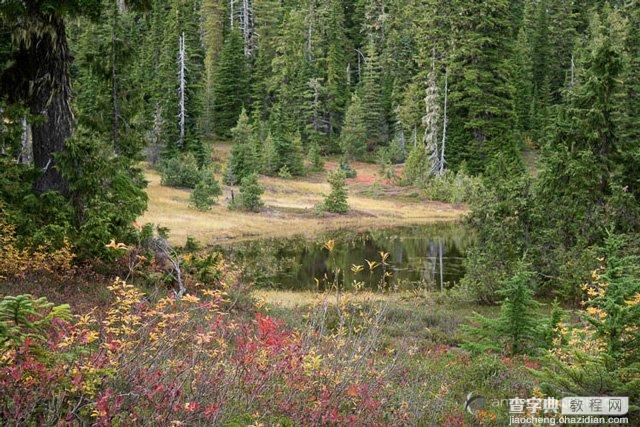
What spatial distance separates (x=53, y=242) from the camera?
9.70 metres

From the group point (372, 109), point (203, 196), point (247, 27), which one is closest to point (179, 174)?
point (203, 196)

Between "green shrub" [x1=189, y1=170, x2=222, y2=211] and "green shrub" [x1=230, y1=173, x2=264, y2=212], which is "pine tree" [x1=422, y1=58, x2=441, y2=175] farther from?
"green shrub" [x1=189, y1=170, x2=222, y2=211]

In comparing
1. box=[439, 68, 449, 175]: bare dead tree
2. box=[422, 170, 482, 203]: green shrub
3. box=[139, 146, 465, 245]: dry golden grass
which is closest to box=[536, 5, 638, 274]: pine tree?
box=[139, 146, 465, 245]: dry golden grass

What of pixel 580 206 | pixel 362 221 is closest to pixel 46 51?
pixel 580 206

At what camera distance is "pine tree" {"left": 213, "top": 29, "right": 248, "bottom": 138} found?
66.7 metres

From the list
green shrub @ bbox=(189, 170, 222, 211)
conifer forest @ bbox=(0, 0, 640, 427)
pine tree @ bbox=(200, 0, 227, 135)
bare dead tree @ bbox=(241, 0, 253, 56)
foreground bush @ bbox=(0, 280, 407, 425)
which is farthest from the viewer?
bare dead tree @ bbox=(241, 0, 253, 56)

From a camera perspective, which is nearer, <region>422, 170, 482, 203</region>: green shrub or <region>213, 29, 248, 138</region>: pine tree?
<region>422, 170, 482, 203</region>: green shrub

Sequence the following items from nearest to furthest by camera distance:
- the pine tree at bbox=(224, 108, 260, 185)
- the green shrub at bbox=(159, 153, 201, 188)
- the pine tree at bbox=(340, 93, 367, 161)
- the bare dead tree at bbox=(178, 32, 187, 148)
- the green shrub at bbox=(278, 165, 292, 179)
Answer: the green shrub at bbox=(159, 153, 201, 188) < the pine tree at bbox=(224, 108, 260, 185) < the bare dead tree at bbox=(178, 32, 187, 148) < the green shrub at bbox=(278, 165, 292, 179) < the pine tree at bbox=(340, 93, 367, 161)

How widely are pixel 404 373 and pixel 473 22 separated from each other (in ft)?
176

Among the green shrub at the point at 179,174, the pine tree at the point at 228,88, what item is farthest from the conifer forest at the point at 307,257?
the pine tree at the point at 228,88

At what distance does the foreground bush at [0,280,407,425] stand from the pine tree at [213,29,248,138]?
6151 cm

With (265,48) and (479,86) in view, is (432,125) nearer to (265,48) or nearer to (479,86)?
(479,86)

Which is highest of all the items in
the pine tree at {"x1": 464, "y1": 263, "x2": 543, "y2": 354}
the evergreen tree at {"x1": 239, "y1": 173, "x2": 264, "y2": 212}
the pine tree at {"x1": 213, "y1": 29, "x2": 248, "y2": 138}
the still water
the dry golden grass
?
the pine tree at {"x1": 213, "y1": 29, "x2": 248, "y2": 138}

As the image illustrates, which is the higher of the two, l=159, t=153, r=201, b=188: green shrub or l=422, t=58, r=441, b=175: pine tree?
l=422, t=58, r=441, b=175: pine tree
